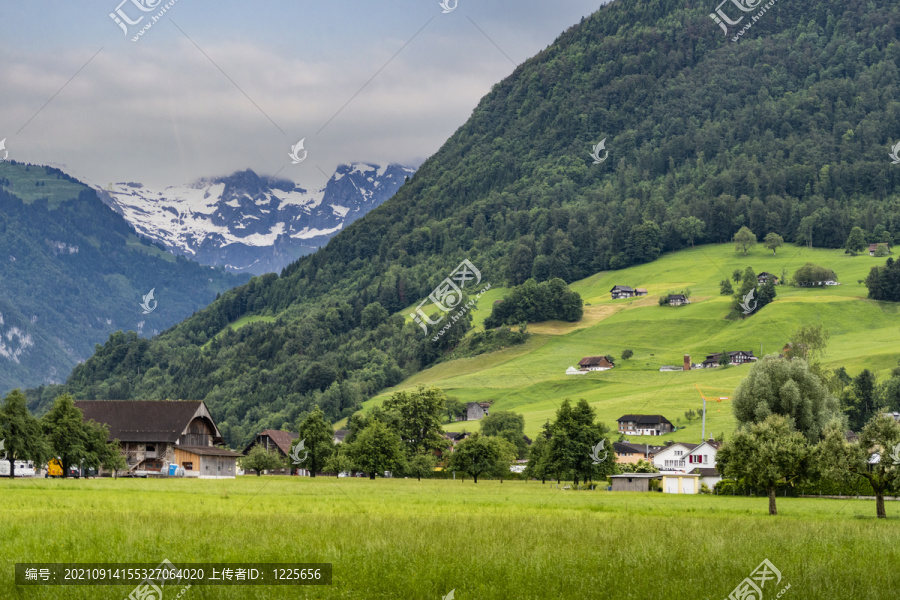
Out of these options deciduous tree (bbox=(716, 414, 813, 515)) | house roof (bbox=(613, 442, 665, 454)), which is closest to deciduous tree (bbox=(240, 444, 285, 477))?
house roof (bbox=(613, 442, 665, 454))

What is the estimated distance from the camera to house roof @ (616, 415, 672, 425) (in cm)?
15975

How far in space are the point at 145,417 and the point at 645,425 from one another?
297 ft

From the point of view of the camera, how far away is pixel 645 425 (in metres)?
161

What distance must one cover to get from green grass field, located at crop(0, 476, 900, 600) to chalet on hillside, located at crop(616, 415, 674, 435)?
403ft

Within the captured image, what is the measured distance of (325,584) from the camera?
1945 cm

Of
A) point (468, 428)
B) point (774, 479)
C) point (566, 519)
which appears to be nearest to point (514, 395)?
point (468, 428)

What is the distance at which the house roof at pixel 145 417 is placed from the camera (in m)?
102

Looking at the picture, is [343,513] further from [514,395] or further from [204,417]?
[514,395]

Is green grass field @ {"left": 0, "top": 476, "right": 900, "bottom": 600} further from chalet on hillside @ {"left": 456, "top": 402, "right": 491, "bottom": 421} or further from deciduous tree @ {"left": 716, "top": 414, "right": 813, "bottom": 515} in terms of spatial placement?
chalet on hillside @ {"left": 456, "top": 402, "right": 491, "bottom": 421}

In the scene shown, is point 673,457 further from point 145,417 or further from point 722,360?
point 145,417

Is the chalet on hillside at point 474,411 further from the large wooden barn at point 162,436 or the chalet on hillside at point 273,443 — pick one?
the large wooden barn at point 162,436

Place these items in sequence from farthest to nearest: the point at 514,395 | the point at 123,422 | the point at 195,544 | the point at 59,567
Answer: the point at 514,395, the point at 123,422, the point at 195,544, the point at 59,567

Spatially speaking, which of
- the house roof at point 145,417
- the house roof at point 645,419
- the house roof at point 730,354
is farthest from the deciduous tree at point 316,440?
the house roof at point 730,354

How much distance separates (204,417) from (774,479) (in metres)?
72.3
